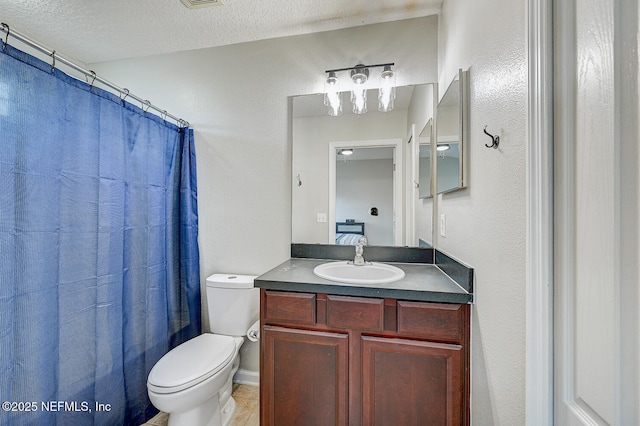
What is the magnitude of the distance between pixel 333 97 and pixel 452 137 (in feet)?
2.82

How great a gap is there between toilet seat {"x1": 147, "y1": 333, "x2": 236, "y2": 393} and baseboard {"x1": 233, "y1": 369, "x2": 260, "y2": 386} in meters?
0.43

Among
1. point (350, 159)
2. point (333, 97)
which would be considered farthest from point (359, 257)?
point (333, 97)

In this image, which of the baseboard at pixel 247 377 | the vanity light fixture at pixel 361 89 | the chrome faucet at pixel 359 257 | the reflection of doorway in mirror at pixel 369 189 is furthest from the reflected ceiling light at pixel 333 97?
the baseboard at pixel 247 377

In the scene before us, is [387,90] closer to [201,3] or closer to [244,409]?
[201,3]

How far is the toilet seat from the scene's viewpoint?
1274 millimetres

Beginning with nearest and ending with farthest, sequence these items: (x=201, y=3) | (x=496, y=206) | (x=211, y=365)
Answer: (x=496, y=206), (x=211, y=365), (x=201, y=3)

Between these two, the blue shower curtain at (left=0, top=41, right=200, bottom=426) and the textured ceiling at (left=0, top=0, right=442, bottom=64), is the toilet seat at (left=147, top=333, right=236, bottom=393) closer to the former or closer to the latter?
the blue shower curtain at (left=0, top=41, right=200, bottom=426)

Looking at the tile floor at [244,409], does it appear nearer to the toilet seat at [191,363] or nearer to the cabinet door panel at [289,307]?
the toilet seat at [191,363]

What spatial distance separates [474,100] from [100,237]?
74.6 inches

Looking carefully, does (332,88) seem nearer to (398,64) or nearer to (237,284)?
(398,64)

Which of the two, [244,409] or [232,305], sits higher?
[232,305]

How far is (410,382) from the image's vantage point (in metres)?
1.14

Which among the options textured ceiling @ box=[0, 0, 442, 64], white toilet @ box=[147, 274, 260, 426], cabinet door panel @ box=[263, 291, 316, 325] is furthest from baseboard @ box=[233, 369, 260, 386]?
textured ceiling @ box=[0, 0, 442, 64]

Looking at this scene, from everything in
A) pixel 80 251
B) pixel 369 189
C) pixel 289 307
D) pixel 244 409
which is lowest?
pixel 244 409
